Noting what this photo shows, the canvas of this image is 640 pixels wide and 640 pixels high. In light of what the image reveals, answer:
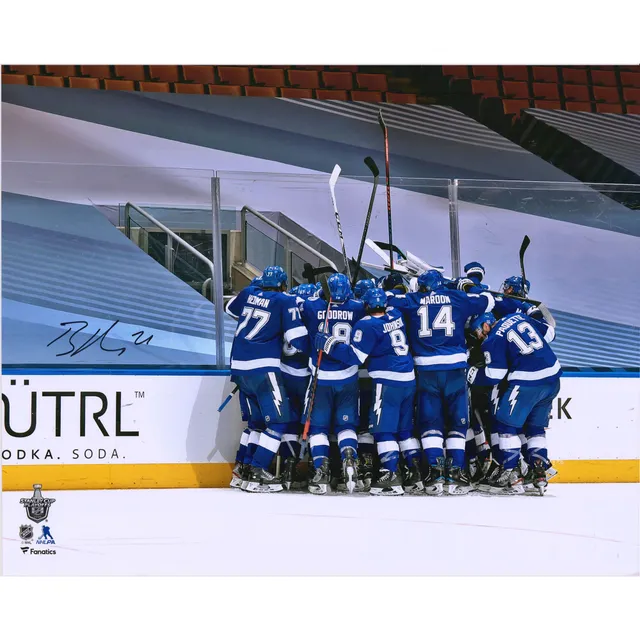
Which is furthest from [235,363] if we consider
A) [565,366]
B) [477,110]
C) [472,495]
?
[477,110]

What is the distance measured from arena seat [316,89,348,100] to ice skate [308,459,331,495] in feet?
8.04

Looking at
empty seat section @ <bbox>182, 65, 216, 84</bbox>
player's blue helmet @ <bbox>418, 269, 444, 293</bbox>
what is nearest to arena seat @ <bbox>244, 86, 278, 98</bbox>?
empty seat section @ <bbox>182, 65, 216, 84</bbox>

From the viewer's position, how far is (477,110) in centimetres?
593

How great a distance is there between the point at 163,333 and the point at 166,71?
176 cm

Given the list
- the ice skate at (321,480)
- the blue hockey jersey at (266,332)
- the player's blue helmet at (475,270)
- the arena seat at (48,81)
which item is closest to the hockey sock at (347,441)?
the ice skate at (321,480)

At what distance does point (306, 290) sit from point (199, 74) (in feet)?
5.57

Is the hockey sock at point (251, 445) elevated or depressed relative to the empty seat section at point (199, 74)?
depressed

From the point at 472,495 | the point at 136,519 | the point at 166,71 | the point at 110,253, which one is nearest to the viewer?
the point at 136,519

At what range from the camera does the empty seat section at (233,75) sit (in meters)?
5.72

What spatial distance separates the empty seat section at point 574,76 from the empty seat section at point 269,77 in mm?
1832

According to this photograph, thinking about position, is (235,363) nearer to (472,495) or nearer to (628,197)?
(472,495)

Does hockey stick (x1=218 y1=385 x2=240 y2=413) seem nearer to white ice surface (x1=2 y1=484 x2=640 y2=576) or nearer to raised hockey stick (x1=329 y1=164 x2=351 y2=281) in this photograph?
white ice surface (x1=2 y1=484 x2=640 y2=576)

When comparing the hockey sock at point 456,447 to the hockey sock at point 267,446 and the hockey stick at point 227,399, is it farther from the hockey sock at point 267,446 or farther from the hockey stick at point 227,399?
the hockey stick at point 227,399

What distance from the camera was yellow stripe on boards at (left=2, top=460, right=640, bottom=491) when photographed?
491 cm
